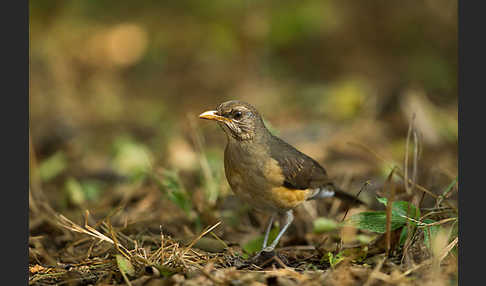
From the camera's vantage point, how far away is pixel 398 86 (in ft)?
32.4

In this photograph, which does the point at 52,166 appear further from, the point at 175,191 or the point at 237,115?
the point at 237,115

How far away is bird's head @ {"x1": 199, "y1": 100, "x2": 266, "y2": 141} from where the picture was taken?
5.21 meters

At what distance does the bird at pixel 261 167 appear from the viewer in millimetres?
5062

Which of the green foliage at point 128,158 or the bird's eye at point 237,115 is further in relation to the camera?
the green foliage at point 128,158

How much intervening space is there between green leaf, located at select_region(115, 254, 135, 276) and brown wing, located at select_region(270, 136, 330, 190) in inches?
71.5

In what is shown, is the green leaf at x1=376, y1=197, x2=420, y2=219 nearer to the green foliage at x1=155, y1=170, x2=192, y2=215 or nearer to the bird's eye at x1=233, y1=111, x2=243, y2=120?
the bird's eye at x1=233, y1=111, x2=243, y2=120

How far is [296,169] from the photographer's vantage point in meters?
5.26

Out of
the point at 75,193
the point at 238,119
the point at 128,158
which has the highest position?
the point at 238,119

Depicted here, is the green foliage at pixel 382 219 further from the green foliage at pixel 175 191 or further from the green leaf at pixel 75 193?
the green leaf at pixel 75 193

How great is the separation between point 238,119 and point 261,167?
53 cm

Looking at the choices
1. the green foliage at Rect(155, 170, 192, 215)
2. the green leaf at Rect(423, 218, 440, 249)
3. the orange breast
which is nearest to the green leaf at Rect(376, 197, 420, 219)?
the green leaf at Rect(423, 218, 440, 249)

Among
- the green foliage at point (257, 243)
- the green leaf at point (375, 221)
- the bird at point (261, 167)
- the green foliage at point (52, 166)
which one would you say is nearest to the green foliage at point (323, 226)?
the bird at point (261, 167)

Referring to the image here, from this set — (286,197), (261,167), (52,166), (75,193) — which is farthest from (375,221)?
(52,166)

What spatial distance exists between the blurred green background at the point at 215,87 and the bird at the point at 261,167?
2.37 ft
